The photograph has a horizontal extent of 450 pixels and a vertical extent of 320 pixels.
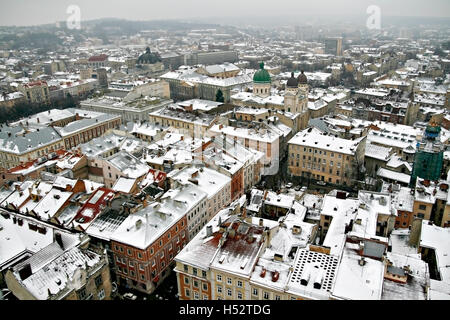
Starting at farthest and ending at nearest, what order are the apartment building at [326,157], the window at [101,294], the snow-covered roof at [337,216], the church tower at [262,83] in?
the church tower at [262,83] < the apartment building at [326,157] < the snow-covered roof at [337,216] < the window at [101,294]

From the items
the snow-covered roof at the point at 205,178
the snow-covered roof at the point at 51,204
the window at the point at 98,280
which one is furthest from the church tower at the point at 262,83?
the window at the point at 98,280

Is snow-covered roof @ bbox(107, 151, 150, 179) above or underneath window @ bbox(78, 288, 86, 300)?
above

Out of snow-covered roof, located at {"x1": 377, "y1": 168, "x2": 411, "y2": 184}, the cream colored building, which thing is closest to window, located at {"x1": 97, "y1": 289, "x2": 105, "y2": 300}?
snow-covered roof, located at {"x1": 377, "y1": 168, "x2": 411, "y2": 184}

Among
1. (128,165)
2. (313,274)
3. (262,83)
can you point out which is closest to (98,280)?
(313,274)

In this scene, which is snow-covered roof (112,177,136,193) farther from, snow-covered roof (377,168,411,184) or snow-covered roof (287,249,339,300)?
snow-covered roof (377,168,411,184)

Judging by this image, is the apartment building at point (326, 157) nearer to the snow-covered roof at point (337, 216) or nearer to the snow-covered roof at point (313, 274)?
the snow-covered roof at point (337, 216)

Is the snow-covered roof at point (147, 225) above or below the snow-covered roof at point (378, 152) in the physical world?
above

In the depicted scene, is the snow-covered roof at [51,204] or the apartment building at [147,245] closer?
the apartment building at [147,245]

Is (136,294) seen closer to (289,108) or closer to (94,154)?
(94,154)

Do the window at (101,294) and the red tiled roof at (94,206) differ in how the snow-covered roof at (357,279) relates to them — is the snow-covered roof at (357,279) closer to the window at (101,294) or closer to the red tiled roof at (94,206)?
the window at (101,294)

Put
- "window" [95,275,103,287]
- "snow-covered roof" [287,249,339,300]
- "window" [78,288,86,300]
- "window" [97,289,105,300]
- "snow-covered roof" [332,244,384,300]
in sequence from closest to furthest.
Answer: "snow-covered roof" [332,244,384,300] → "snow-covered roof" [287,249,339,300] → "window" [78,288,86,300] → "window" [95,275,103,287] → "window" [97,289,105,300]

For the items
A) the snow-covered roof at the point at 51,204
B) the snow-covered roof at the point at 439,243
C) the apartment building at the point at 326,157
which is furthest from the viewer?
the apartment building at the point at 326,157

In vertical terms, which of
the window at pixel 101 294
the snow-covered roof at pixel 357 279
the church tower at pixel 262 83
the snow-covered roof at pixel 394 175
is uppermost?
the church tower at pixel 262 83
